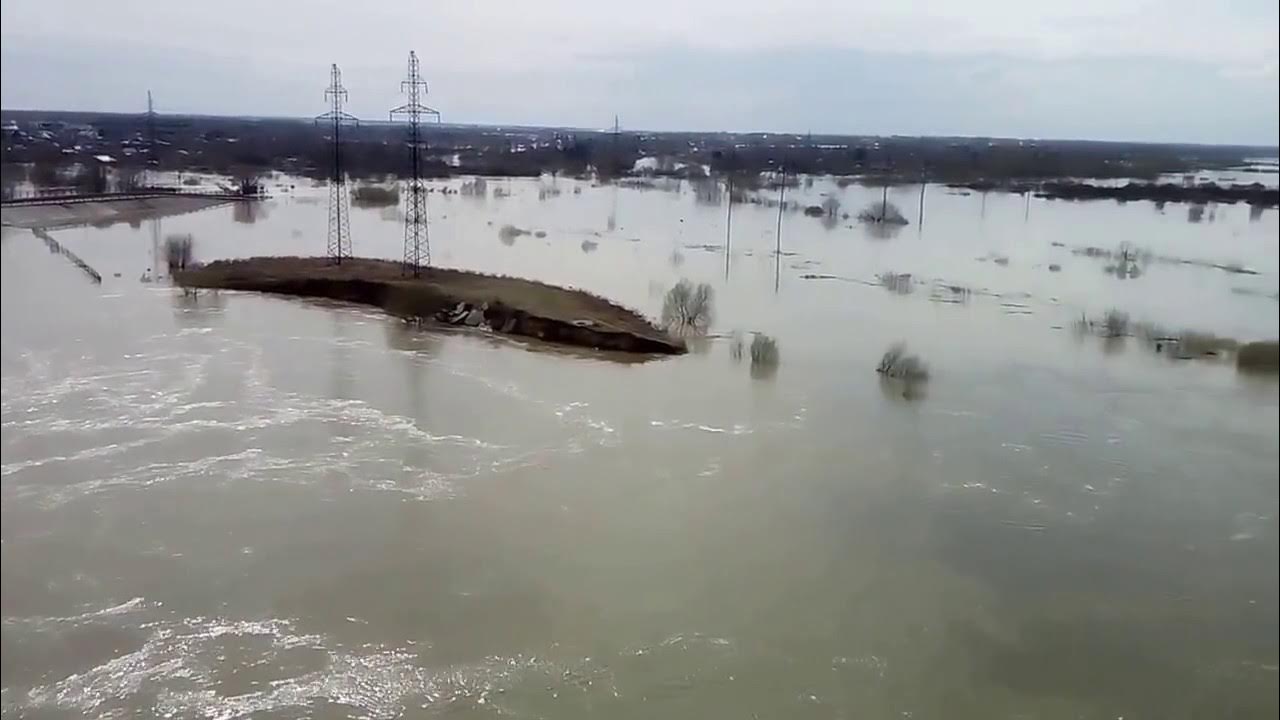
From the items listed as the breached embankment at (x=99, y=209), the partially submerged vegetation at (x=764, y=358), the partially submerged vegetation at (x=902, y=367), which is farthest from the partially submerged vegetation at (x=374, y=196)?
the partially submerged vegetation at (x=902, y=367)

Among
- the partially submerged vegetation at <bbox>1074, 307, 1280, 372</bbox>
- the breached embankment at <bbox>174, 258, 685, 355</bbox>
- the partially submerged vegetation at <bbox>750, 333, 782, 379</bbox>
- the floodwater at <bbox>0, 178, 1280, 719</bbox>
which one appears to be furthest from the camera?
the breached embankment at <bbox>174, 258, 685, 355</bbox>

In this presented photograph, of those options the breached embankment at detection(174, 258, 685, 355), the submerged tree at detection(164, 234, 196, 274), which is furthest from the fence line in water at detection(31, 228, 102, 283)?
the submerged tree at detection(164, 234, 196, 274)

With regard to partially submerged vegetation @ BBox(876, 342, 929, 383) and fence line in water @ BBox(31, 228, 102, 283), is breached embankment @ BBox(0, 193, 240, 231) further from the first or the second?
partially submerged vegetation @ BBox(876, 342, 929, 383)

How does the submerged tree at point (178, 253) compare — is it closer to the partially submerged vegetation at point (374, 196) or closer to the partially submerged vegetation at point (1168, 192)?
the partially submerged vegetation at point (374, 196)

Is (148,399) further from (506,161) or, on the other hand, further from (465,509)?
(506,161)

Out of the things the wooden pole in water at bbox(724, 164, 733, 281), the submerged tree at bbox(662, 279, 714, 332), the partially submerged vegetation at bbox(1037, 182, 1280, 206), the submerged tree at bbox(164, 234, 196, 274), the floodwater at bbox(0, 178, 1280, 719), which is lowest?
the floodwater at bbox(0, 178, 1280, 719)

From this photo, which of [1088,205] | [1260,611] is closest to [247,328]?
[1260,611]
